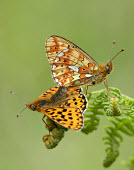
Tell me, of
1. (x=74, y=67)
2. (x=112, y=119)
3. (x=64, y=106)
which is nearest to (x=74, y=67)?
(x=74, y=67)

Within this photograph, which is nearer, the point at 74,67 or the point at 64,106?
the point at 64,106

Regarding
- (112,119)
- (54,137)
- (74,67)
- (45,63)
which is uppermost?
(74,67)

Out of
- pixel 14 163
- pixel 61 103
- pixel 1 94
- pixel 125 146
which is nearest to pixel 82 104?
pixel 61 103

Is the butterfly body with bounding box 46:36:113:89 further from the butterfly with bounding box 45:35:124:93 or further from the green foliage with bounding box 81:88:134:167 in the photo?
the green foliage with bounding box 81:88:134:167

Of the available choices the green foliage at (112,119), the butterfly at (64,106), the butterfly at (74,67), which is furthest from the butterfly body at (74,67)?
the green foliage at (112,119)

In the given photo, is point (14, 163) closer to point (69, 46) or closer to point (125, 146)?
point (125, 146)

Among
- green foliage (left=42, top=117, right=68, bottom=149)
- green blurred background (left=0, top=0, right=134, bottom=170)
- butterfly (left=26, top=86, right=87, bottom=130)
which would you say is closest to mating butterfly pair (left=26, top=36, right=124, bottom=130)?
butterfly (left=26, top=86, right=87, bottom=130)

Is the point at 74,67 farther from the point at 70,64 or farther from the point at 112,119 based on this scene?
the point at 112,119
